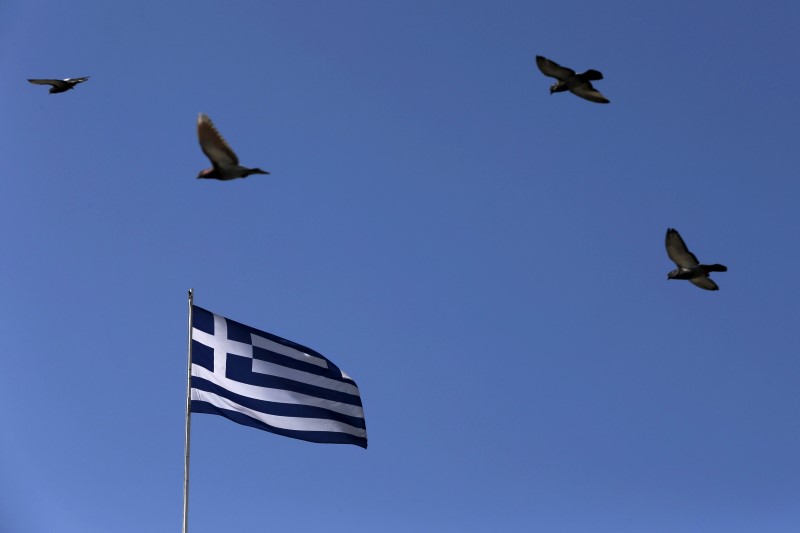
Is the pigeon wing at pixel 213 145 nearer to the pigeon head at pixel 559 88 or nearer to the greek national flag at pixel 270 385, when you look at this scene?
the greek national flag at pixel 270 385

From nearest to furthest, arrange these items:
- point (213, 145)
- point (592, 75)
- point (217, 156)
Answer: point (213, 145) → point (217, 156) → point (592, 75)

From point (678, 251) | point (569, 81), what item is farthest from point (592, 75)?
point (678, 251)

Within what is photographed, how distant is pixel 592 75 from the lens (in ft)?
114

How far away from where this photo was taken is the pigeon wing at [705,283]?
36875mm

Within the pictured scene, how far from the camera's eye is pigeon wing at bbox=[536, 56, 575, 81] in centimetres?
3539

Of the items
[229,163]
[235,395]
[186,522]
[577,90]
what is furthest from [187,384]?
[577,90]

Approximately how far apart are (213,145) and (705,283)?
50.3 feet

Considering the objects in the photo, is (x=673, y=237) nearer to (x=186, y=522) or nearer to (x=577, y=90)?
(x=577, y=90)

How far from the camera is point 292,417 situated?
3694 centimetres

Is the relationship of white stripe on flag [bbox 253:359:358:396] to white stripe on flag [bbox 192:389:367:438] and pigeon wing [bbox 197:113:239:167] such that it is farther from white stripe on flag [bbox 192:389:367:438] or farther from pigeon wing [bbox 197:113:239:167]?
pigeon wing [bbox 197:113:239:167]

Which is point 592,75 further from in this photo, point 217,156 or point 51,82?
point 51,82

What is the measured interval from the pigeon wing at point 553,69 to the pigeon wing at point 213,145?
10951 mm

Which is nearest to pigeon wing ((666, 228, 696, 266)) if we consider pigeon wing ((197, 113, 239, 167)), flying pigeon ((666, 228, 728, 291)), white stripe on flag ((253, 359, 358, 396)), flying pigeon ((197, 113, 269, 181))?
flying pigeon ((666, 228, 728, 291))

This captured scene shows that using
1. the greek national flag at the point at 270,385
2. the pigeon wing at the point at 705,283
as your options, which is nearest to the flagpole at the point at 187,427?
the greek national flag at the point at 270,385
